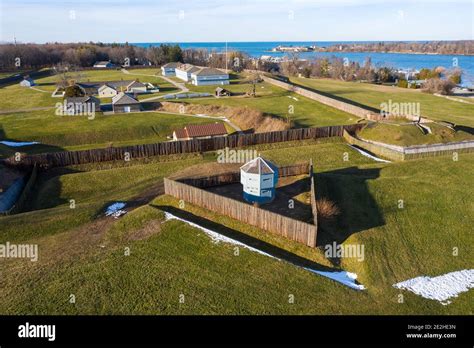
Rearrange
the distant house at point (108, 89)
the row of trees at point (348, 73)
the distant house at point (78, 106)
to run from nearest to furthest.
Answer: the distant house at point (78, 106) → the distant house at point (108, 89) → the row of trees at point (348, 73)

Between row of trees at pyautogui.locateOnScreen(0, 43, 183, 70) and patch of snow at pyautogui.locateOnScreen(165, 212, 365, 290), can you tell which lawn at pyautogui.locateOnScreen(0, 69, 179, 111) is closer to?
row of trees at pyautogui.locateOnScreen(0, 43, 183, 70)

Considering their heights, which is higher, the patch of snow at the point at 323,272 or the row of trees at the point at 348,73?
the row of trees at the point at 348,73

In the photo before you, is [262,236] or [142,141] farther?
[142,141]

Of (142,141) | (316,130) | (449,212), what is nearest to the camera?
(449,212)

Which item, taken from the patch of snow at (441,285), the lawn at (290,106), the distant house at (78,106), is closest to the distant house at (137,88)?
the lawn at (290,106)

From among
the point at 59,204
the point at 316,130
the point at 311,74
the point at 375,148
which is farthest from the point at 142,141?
the point at 311,74

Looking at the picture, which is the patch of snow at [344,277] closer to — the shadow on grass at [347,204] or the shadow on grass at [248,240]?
the shadow on grass at [248,240]
